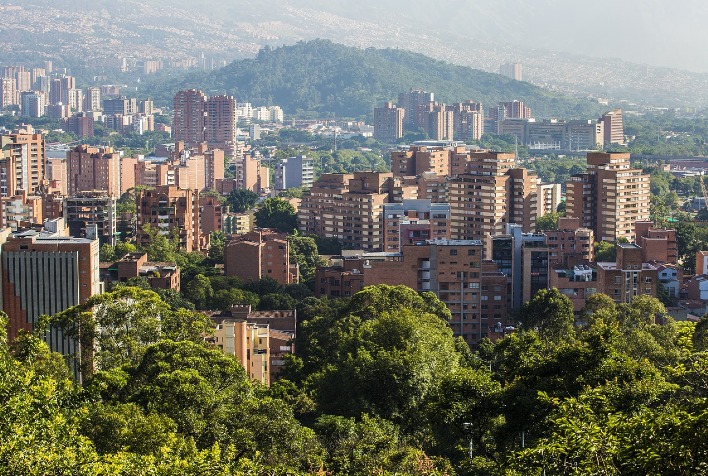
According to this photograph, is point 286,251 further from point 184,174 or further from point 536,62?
point 536,62

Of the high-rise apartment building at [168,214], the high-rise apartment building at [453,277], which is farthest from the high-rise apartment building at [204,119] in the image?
the high-rise apartment building at [453,277]

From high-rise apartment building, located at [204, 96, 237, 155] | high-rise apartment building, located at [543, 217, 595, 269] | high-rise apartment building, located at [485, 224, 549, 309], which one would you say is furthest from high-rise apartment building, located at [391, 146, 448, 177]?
high-rise apartment building, located at [204, 96, 237, 155]

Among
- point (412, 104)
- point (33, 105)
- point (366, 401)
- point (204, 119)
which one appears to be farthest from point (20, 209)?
point (33, 105)

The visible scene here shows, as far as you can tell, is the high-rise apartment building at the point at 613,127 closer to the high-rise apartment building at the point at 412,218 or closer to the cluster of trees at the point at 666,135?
the cluster of trees at the point at 666,135

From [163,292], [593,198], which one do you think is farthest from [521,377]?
[593,198]

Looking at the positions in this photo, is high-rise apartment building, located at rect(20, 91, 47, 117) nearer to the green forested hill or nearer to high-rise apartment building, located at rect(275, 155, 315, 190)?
the green forested hill
